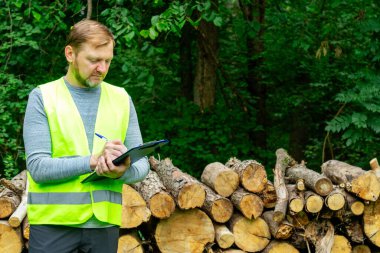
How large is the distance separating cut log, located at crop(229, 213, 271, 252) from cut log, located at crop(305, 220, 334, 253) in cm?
33

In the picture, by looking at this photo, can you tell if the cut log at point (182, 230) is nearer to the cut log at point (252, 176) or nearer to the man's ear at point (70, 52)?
the cut log at point (252, 176)

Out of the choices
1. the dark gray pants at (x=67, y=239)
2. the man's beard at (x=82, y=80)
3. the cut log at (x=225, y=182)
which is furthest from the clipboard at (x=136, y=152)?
the cut log at (x=225, y=182)

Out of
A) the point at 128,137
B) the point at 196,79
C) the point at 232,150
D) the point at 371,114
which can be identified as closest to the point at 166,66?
the point at 196,79

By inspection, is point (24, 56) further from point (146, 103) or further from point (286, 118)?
point (286, 118)

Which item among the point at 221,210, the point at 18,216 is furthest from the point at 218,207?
the point at 18,216

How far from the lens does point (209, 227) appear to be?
15.5 ft

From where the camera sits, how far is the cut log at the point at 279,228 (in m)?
4.79

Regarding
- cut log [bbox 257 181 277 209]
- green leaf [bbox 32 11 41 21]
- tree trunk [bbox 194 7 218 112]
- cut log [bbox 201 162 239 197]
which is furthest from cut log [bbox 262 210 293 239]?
tree trunk [bbox 194 7 218 112]

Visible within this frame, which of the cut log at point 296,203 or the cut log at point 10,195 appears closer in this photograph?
the cut log at point 10,195

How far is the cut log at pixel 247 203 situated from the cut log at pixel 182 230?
0.25 metres

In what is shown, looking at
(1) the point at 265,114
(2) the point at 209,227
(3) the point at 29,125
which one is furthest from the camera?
(1) the point at 265,114

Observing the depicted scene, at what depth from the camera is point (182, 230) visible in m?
4.72

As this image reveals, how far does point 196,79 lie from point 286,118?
6.79 feet

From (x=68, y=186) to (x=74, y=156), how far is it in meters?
0.13
